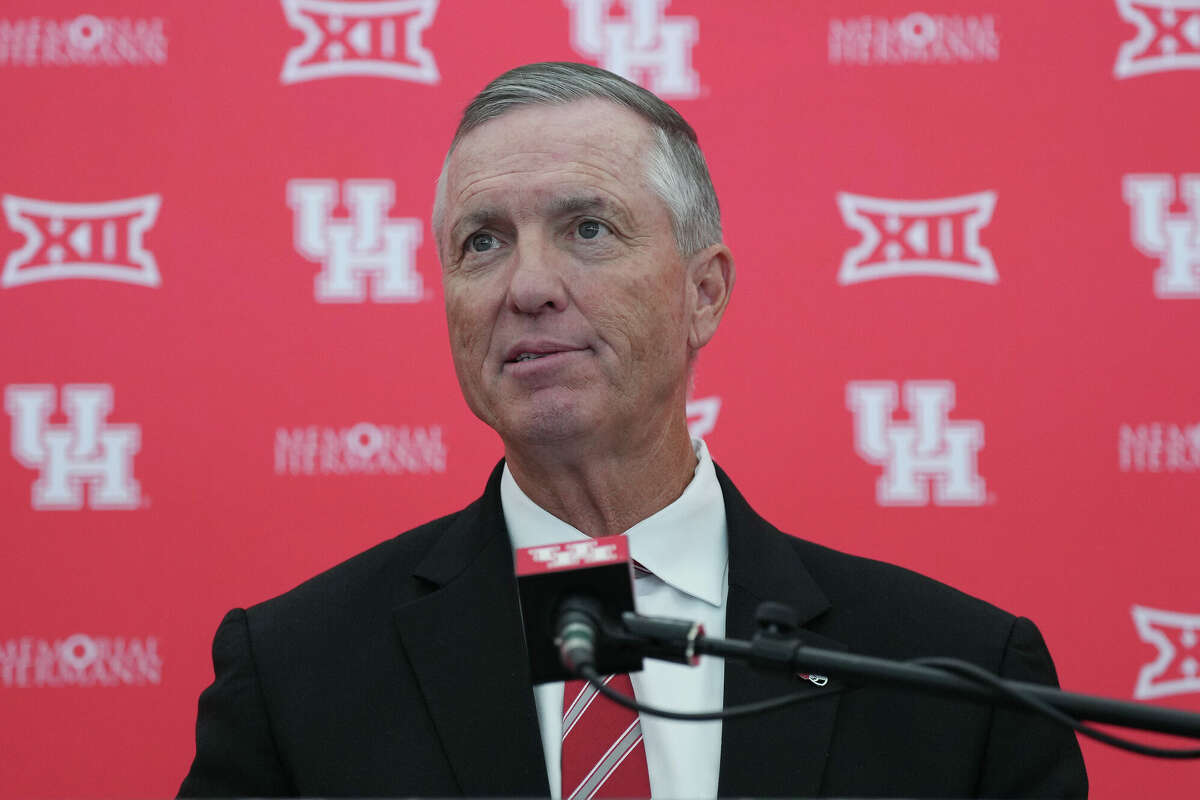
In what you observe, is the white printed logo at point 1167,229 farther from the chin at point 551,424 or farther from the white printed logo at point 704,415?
the chin at point 551,424

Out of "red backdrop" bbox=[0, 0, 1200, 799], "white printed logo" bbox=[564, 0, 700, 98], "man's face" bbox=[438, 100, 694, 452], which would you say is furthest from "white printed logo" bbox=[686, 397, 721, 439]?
"man's face" bbox=[438, 100, 694, 452]

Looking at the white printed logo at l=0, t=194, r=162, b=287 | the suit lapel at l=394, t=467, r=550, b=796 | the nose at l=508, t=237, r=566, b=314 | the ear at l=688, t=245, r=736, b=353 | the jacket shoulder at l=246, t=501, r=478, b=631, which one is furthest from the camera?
the white printed logo at l=0, t=194, r=162, b=287

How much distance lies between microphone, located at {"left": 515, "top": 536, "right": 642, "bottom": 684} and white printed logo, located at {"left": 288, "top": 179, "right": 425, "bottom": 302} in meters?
1.73

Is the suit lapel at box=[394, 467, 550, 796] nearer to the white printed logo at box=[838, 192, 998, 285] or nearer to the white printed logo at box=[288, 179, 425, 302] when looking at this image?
the white printed logo at box=[288, 179, 425, 302]

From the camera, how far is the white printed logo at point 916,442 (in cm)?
281

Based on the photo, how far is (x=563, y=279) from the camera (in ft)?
6.15

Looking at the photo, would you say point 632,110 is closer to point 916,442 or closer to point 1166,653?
point 916,442

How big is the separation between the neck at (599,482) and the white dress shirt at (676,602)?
1.0 inches

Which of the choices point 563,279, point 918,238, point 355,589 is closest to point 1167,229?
point 918,238

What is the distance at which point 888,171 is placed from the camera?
2.86 meters

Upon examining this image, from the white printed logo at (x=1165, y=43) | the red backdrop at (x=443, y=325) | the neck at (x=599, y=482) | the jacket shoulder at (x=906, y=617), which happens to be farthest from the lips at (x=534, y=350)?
the white printed logo at (x=1165, y=43)

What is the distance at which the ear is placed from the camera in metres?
2.10

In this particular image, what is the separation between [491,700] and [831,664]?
758 millimetres

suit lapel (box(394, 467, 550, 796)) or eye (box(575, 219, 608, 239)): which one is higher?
eye (box(575, 219, 608, 239))
